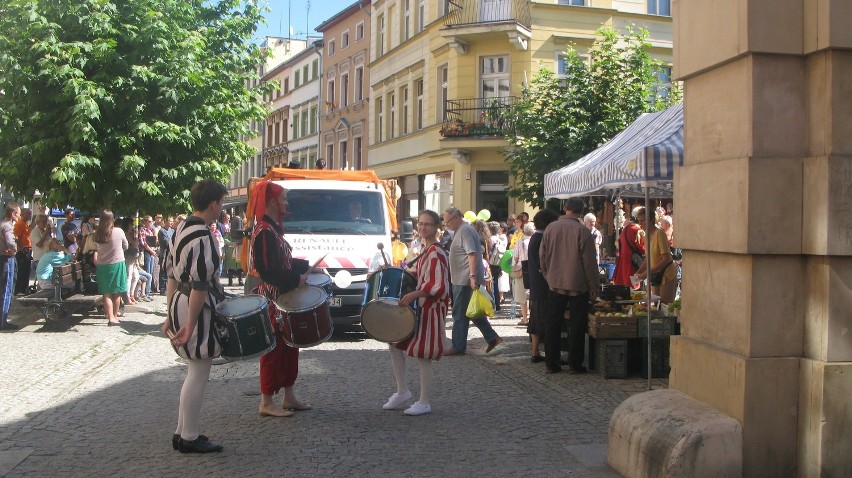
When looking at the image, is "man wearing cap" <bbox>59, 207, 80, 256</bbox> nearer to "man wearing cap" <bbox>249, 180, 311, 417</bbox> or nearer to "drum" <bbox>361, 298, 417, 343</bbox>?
"man wearing cap" <bbox>249, 180, 311, 417</bbox>

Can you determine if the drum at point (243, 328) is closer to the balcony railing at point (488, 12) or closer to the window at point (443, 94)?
the balcony railing at point (488, 12)

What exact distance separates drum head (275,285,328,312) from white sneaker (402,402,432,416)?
1145 millimetres

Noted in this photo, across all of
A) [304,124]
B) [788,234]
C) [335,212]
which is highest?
[304,124]

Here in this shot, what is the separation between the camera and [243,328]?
248 inches

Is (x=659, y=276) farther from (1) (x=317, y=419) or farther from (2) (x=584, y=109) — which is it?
(2) (x=584, y=109)

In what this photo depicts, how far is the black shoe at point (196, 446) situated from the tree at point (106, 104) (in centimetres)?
1045

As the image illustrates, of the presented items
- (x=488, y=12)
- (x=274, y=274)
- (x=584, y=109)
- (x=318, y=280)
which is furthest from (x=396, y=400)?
(x=488, y=12)

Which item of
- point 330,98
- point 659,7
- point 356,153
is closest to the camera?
point 659,7

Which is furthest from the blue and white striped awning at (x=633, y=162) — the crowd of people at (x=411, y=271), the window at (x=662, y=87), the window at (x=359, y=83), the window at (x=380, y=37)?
the window at (x=359, y=83)

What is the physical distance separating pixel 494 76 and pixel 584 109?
9611 millimetres

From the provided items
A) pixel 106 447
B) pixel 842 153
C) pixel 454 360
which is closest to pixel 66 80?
pixel 454 360

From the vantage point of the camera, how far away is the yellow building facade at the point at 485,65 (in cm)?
2869

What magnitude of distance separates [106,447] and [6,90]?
1125cm

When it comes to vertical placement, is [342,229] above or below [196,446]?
above
